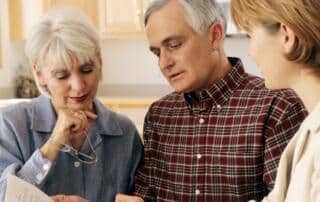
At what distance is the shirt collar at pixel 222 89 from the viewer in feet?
4.93

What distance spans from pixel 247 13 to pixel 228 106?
1.76ft

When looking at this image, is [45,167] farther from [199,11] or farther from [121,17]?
[121,17]

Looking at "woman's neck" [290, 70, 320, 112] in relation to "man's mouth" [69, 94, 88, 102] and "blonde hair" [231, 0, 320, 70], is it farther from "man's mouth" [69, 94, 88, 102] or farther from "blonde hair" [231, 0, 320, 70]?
"man's mouth" [69, 94, 88, 102]

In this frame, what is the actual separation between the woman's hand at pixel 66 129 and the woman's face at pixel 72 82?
0.10 feet

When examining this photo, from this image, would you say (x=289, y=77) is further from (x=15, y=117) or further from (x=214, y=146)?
(x=15, y=117)

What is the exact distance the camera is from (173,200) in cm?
149

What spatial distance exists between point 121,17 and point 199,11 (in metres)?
2.33

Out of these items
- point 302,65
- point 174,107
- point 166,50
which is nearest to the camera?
point 302,65

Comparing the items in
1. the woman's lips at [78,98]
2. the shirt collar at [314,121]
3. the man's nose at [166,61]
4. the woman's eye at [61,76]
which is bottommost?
the woman's lips at [78,98]

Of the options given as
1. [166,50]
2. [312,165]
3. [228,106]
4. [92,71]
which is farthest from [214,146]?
[312,165]

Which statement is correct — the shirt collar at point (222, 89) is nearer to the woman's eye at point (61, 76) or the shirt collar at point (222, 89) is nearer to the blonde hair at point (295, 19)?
the woman's eye at point (61, 76)

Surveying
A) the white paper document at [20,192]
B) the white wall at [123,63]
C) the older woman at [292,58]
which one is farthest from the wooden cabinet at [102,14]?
the older woman at [292,58]

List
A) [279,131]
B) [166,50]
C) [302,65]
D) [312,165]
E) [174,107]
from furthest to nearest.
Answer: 1. [174,107]
2. [166,50]
3. [279,131]
4. [302,65]
5. [312,165]

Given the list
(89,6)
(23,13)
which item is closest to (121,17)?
(89,6)
